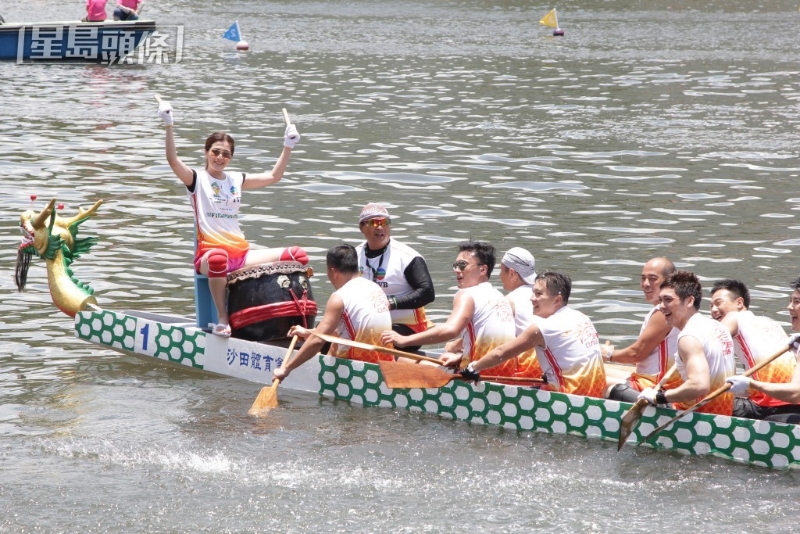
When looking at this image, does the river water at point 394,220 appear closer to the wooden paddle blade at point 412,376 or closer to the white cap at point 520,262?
the wooden paddle blade at point 412,376

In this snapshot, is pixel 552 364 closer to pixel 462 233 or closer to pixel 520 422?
pixel 520 422

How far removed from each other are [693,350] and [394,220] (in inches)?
329

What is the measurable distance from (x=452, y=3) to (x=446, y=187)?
1234 inches

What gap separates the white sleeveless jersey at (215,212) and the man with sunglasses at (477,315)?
7.01 ft

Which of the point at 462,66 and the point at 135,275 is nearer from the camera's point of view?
the point at 135,275

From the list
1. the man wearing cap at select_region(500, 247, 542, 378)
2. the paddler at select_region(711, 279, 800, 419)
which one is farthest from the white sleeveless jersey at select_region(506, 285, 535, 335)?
the paddler at select_region(711, 279, 800, 419)

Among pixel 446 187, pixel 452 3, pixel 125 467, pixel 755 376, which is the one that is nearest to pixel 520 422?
pixel 755 376

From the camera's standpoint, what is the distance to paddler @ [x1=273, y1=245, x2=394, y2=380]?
10.1 metres

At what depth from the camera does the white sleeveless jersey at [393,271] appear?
10734 millimetres

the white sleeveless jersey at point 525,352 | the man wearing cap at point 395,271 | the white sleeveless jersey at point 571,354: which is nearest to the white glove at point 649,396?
the white sleeveless jersey at point 571,354

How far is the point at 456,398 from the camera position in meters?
9.83

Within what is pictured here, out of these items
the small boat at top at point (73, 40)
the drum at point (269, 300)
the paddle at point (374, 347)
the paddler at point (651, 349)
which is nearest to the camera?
the paddler at point (651, 349)

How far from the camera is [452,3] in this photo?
4844 centimetres

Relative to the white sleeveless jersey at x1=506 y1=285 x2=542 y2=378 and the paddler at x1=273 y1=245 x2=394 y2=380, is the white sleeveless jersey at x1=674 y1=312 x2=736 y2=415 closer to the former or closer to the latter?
the white sleeveless jersey at x1=506 y1=285 x2=542 y2=378
